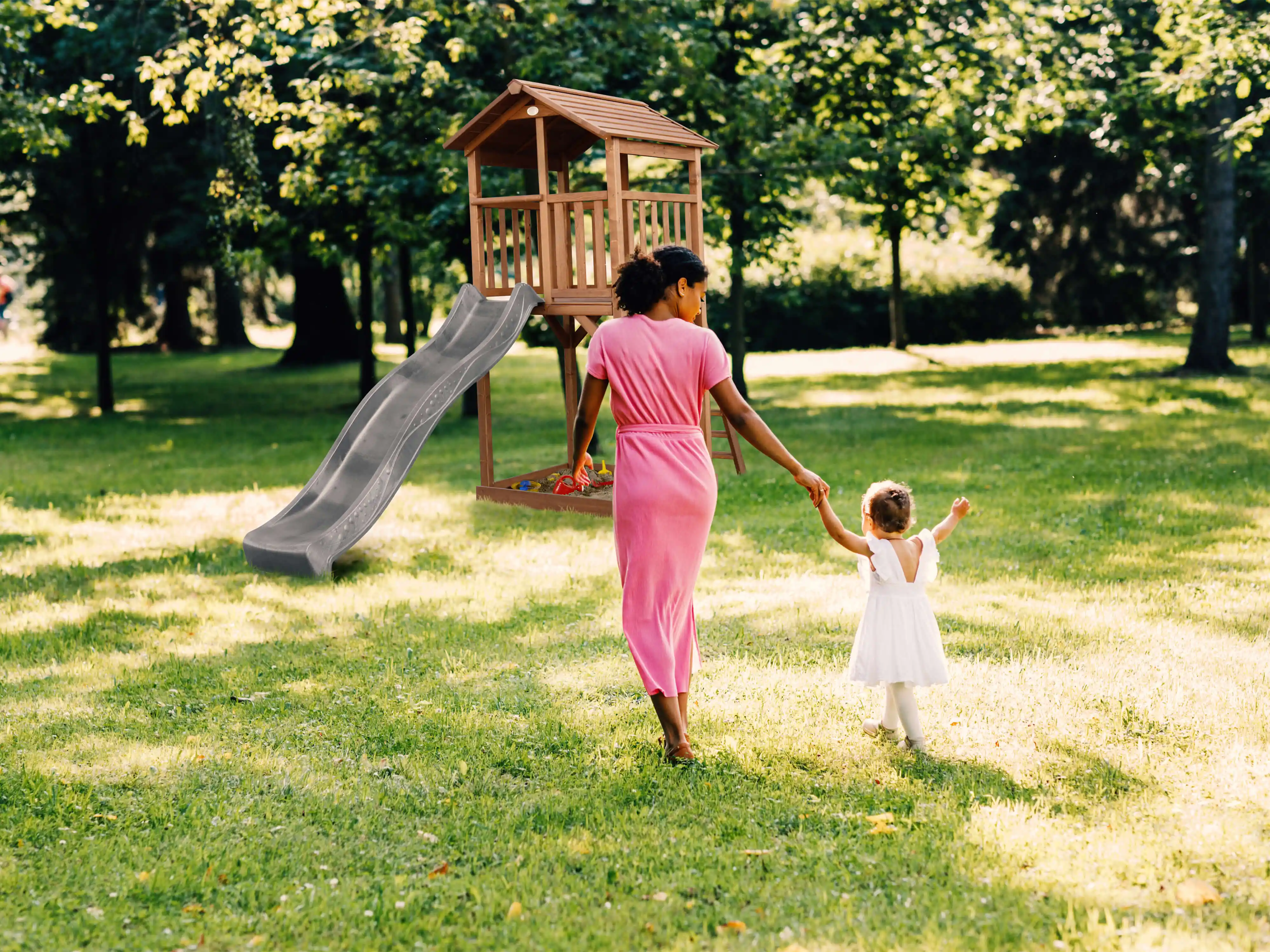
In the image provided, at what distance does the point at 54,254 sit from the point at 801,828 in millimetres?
26216

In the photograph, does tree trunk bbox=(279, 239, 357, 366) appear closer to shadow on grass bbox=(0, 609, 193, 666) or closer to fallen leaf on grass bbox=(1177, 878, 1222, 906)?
shadow on grass bbox=(0, 609, 193, 666)

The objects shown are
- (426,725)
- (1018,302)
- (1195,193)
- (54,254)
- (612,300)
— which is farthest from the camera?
(1018,302)

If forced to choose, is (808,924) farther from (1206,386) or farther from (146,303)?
(146,303)

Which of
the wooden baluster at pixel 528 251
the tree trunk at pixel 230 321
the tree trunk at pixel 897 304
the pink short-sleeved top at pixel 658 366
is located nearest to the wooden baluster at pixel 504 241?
the wooden baluster at pixel 528 251

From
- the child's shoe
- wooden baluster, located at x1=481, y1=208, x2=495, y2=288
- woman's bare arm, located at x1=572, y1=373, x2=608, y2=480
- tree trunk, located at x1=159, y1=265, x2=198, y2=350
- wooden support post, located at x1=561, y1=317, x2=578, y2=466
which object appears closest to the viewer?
woman's bare arm, located at x1=572, y1=373, x2=608, y2=480

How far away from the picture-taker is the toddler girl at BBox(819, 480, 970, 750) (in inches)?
194

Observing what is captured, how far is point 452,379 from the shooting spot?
9211mm

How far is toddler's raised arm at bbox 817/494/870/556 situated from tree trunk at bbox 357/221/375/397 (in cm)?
1482

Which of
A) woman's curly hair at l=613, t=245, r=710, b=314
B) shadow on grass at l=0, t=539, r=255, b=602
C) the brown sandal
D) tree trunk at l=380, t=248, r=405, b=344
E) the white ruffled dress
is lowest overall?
the brown sandal

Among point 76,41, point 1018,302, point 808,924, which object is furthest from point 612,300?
point 1018,302

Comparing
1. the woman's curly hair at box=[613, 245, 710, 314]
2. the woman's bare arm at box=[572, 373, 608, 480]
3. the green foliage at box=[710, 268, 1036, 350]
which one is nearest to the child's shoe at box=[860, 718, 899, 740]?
the woman's bare arm at box=[572, 373, 608, 480]

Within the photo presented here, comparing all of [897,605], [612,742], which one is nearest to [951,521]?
[897,605]

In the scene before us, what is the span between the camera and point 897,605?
5016 millimetres

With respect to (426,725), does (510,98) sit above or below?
above
